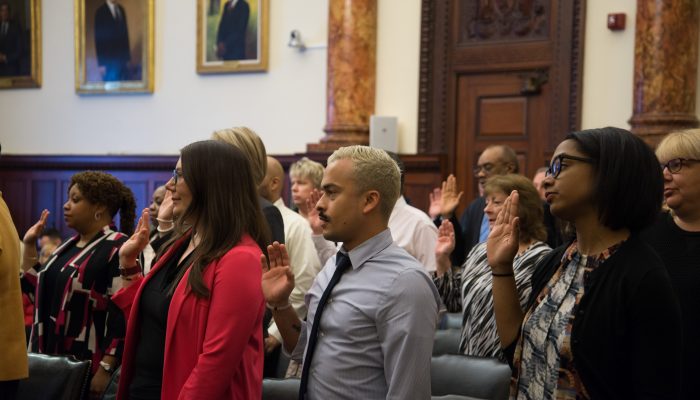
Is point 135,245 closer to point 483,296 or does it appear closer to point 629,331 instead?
point 483,296

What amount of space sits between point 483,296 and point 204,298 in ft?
4.87

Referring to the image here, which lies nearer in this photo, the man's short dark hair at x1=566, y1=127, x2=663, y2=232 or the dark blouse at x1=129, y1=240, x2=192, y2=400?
the man's short dark hair at x1=566, y1=127, x2=663, y2=232

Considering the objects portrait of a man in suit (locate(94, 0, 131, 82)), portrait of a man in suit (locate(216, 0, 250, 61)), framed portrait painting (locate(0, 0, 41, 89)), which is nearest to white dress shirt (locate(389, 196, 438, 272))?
portrait of a man in suit (locate(216, 0, 250, 61))

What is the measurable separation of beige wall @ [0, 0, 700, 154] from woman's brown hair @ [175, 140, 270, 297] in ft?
22.1

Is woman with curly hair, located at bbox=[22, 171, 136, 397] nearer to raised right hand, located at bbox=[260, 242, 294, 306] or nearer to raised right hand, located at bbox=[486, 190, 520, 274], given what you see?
raised right hand, located at bbox=[260, 242, 294, 306]

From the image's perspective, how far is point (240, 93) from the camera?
1088 centimetres

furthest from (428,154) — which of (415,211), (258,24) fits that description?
(415,211)

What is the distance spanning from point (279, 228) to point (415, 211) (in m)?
1.63

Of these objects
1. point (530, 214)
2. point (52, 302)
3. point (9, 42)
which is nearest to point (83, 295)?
point (52, 302)

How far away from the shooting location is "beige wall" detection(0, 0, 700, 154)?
916 cm

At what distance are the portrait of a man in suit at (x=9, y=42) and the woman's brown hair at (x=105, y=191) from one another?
845 centimetres

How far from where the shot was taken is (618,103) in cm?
904

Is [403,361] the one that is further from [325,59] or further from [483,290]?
[325,59]

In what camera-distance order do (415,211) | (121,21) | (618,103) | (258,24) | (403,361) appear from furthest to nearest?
(121,21)
(258,24)
(618,103)
(415,211)
(403,361)
